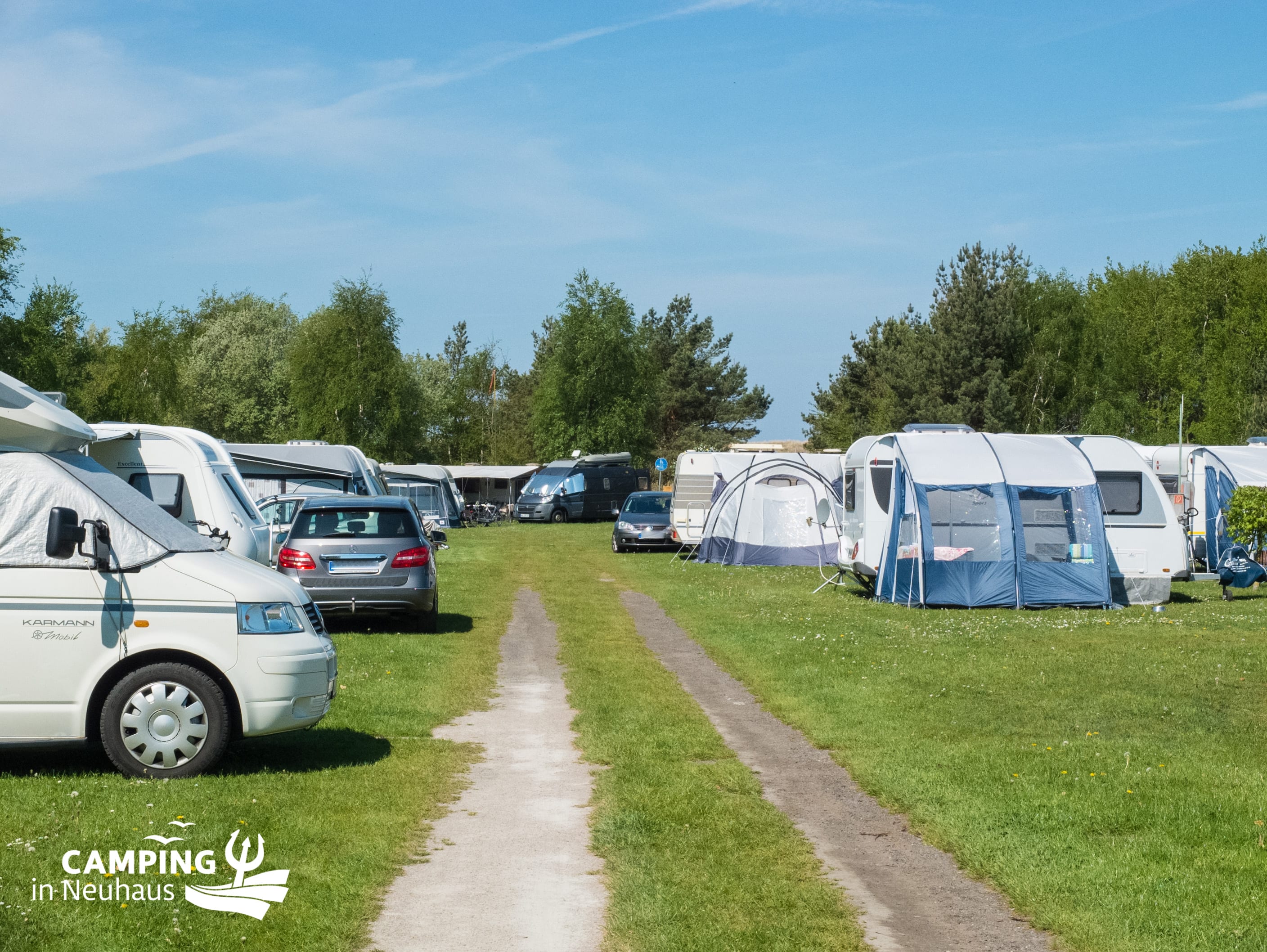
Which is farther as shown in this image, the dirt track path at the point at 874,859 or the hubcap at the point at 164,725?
the hubcap at the point at 164,725

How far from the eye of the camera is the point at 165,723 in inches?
307

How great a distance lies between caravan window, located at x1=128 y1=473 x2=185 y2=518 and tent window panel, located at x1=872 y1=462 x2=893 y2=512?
1108 centimetres

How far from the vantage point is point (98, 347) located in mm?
78375

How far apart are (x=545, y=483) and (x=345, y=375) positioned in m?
17.3

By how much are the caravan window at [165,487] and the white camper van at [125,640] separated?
7.79 m

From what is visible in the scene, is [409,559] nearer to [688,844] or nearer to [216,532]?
[216,532]

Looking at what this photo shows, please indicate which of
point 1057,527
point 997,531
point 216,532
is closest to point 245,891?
point 216,532

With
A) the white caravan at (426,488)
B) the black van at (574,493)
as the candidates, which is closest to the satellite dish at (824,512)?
the white caravan at (426,488)

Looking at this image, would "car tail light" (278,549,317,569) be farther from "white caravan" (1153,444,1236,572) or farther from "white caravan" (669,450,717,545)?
"white caravan" (1153,444,1236,572)

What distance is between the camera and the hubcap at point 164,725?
7770 mm

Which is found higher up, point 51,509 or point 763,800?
point 51,509

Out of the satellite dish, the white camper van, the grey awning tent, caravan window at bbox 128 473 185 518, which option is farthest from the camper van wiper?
the grey awning tent

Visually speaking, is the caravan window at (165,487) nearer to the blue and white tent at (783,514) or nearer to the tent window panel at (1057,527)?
the tent window panel at (1057,527)

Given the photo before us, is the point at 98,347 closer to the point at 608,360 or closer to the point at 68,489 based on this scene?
the point at 608,360
